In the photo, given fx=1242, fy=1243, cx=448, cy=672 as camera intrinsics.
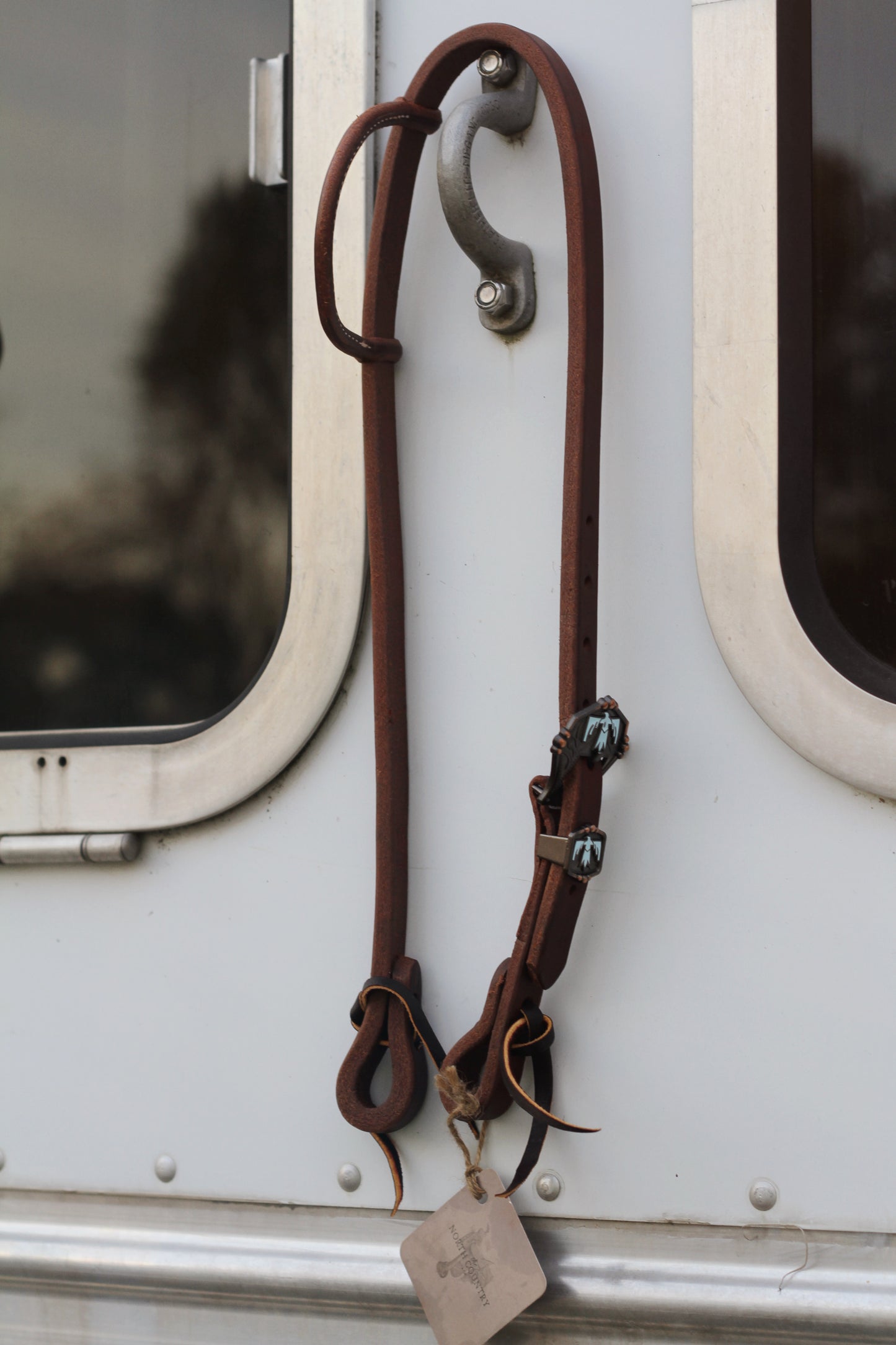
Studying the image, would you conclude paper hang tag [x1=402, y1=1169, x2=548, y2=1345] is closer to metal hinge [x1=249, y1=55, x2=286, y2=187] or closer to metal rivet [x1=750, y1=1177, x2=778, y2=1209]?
metal rivet [x1=750, y1=1177, x2=778, y2=1209]

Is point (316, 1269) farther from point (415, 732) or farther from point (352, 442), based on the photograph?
point (352, 442)

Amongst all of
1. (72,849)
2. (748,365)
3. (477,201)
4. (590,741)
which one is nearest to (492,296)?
(477,201)

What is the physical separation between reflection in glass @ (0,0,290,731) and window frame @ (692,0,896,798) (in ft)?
1.11

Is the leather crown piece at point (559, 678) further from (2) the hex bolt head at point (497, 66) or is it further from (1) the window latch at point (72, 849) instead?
(1) the window latch at point (72, 849)

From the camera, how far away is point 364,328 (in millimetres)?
919

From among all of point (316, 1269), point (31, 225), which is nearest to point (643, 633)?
point (316, 1269)

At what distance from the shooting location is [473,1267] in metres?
0.83

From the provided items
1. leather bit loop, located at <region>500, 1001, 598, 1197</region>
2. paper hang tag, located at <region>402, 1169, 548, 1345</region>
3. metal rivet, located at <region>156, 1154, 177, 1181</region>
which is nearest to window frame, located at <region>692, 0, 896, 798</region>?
leather bit loop, located at <region>500, 1001, 598, 1197</region>

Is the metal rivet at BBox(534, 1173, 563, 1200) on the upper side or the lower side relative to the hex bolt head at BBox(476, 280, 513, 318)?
lower

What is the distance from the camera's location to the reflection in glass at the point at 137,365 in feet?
3.30

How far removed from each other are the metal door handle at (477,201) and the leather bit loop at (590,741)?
0.29 meters

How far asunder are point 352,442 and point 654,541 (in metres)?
0.25

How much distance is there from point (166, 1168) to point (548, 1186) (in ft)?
1.01

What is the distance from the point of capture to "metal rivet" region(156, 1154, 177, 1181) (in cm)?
96
